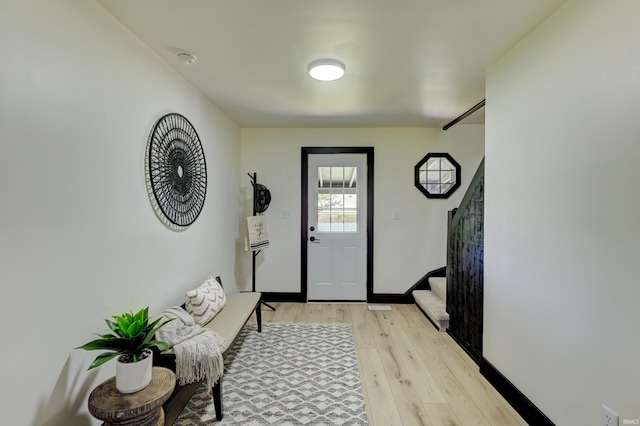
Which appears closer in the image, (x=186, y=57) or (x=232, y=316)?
(x=186, y=57)

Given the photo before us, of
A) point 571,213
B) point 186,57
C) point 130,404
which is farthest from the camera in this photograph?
point 186,57

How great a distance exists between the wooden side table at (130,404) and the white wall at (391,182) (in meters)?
2.76

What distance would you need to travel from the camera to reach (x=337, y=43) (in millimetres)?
1934

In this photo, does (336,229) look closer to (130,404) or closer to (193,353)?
(193,353)

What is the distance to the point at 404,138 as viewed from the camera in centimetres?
407

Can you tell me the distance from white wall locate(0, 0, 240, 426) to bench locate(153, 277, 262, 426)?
337 millimetres

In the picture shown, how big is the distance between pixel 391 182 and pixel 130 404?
3.54 meters

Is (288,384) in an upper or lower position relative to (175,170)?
lower

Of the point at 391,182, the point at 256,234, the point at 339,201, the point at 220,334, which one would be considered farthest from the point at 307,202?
the point at 220,334

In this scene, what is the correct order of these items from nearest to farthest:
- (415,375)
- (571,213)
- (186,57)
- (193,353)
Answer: (571,213) → (193,353) → (186,57) → (415,375)

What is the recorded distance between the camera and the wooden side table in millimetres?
1245

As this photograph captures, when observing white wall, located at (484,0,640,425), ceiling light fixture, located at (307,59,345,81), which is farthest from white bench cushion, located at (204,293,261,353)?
ceiling light fixture, located at (307,59,345,81)

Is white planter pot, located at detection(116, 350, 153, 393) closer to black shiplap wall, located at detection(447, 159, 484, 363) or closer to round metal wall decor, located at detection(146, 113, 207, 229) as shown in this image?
round metal wall decor, located at detection(146, 113, 207, 229)

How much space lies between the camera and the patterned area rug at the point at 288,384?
1.86 m
